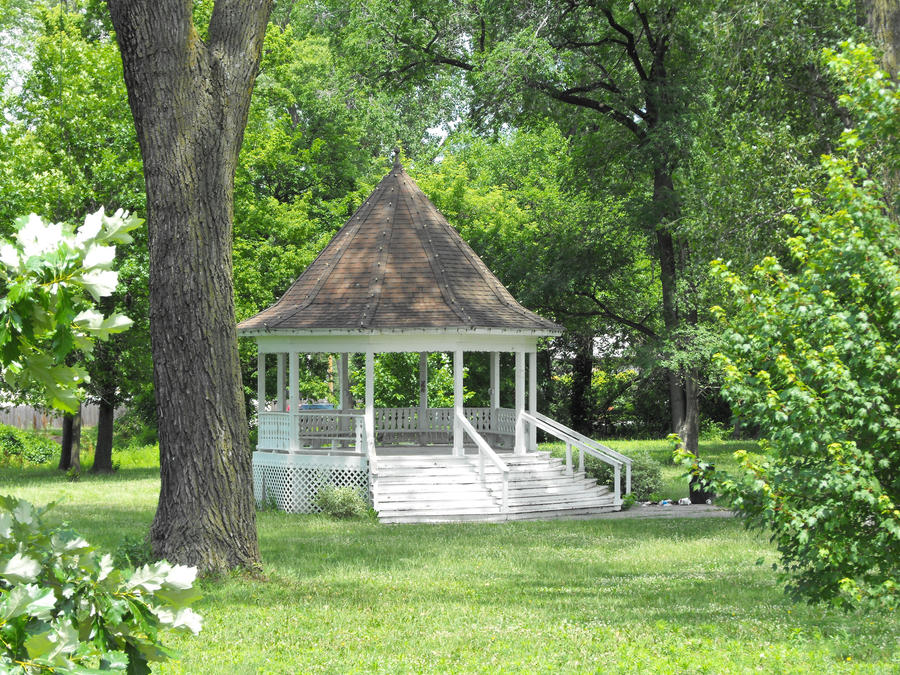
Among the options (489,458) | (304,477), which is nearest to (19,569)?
(489,458)

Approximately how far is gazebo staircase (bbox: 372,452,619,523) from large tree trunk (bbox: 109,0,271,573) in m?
7.83

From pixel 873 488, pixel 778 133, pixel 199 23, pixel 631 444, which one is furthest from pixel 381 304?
pixel 631 444

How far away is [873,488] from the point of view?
6848mm

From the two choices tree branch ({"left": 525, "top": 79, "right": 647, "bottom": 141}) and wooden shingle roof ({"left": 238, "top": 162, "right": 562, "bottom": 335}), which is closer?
wooden shingle roof ({"left": 238, "top": 162, "right": 562, "bottom": 335})

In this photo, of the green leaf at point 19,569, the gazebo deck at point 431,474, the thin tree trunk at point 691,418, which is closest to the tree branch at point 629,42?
the thin tree trunk at point 691,418

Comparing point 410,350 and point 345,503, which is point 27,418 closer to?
point 410,350

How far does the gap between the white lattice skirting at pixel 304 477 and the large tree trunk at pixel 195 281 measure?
8.74 m

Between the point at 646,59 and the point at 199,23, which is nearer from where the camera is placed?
the point at 646,59

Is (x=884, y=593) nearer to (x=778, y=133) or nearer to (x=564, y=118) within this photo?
(x=778, y=133)

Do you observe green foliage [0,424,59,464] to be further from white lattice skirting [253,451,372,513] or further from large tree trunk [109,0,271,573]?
large tree trunk [109,0,271,573]

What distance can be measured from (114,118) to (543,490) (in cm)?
1582

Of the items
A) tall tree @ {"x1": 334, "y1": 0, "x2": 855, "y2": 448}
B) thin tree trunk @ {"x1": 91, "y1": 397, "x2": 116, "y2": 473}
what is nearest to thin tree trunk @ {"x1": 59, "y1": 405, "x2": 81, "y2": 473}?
thin tree trunk @ {"x1": 91, "y1": 397, "x2": 116, "y2": 473}

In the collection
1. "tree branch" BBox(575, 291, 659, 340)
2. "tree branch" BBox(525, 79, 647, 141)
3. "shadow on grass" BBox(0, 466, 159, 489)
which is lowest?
"shadow on grass" BBox(0, 466, 159, 489)

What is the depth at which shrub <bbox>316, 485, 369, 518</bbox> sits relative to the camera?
19.2 meters
